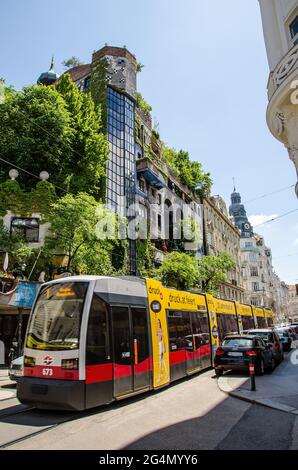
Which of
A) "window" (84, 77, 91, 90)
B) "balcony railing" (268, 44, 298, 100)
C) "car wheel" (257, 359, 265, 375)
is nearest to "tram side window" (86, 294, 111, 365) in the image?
"car wheel" (257, 359, 265, 375)

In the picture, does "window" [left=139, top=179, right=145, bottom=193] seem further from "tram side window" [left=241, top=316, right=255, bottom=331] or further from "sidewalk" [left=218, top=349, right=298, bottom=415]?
"sidewalk" [left=218, top=349, right=298, bottom=415]

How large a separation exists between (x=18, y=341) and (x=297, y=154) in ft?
54.4

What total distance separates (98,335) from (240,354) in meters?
7.00

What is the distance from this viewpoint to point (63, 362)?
7312 millimetres

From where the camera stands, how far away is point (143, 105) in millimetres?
39844

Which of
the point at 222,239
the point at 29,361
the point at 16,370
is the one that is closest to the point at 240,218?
the point at 222,239

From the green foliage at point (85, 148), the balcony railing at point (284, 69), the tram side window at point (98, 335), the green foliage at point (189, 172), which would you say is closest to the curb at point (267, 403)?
the tram side window at point (98, 335)

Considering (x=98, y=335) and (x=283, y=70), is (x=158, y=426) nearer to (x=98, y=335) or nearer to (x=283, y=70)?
(x=98, y=335)

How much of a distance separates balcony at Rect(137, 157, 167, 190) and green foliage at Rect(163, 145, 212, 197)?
31.4ft

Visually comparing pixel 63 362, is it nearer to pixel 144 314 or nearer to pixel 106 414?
pixel 106 414

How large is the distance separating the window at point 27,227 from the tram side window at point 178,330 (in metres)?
14.3

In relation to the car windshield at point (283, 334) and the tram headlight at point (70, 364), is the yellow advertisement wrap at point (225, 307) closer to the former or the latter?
the car windshield at point (283, 334)

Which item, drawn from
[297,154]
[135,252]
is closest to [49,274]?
[135,252]
